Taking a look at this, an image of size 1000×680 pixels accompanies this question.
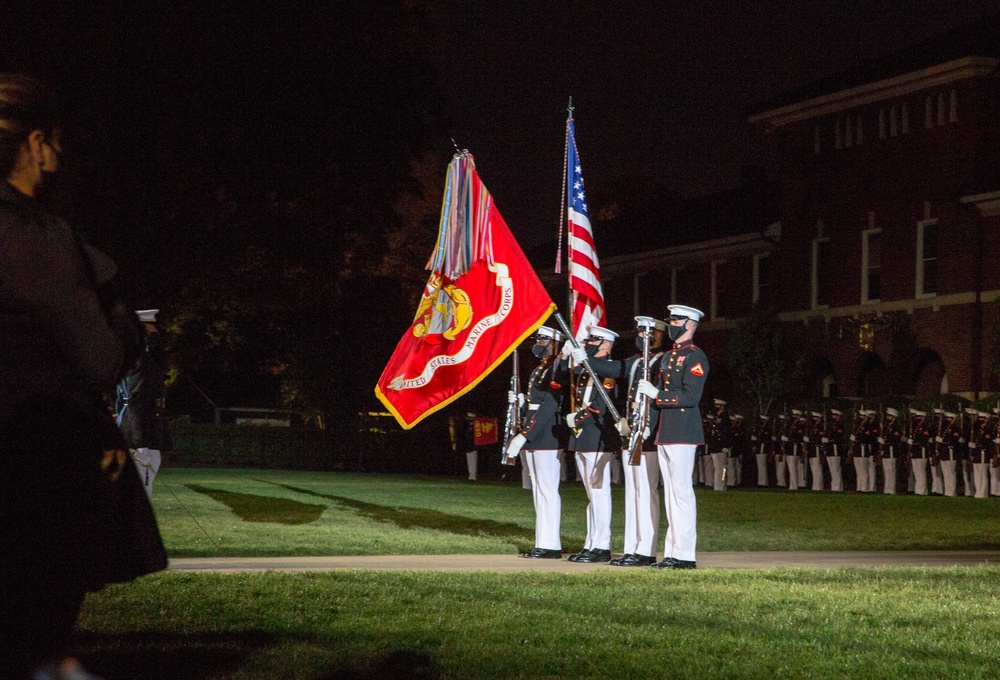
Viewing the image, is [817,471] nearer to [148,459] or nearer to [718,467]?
[718,467]

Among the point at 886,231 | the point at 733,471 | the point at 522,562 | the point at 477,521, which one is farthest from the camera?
the point at 886,231

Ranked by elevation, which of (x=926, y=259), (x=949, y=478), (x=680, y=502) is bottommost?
(x=949, y=478)

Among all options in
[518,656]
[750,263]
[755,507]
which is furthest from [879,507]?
[750,263]

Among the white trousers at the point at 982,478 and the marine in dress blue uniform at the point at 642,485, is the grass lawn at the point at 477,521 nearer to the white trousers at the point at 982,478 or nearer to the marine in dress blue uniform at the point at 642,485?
the white trousers at the point at 982,478

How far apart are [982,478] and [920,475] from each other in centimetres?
192

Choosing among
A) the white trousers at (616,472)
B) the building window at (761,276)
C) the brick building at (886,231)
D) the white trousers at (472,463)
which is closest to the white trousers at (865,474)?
the white trousers at (616,472)

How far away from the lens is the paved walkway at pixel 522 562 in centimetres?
1227

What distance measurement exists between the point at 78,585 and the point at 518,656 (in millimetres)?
3937

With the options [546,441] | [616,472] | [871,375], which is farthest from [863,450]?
[546,441]

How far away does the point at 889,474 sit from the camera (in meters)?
30.4

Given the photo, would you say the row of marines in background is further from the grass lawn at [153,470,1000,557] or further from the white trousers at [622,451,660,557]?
the white trousers at [622,451,660,557]

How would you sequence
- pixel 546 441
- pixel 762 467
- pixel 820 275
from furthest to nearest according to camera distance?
pixel 820 275
pixel 762 467
pixel 546 441

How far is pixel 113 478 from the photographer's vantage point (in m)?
3.79

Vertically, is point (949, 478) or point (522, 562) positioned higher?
point (949, 478)
